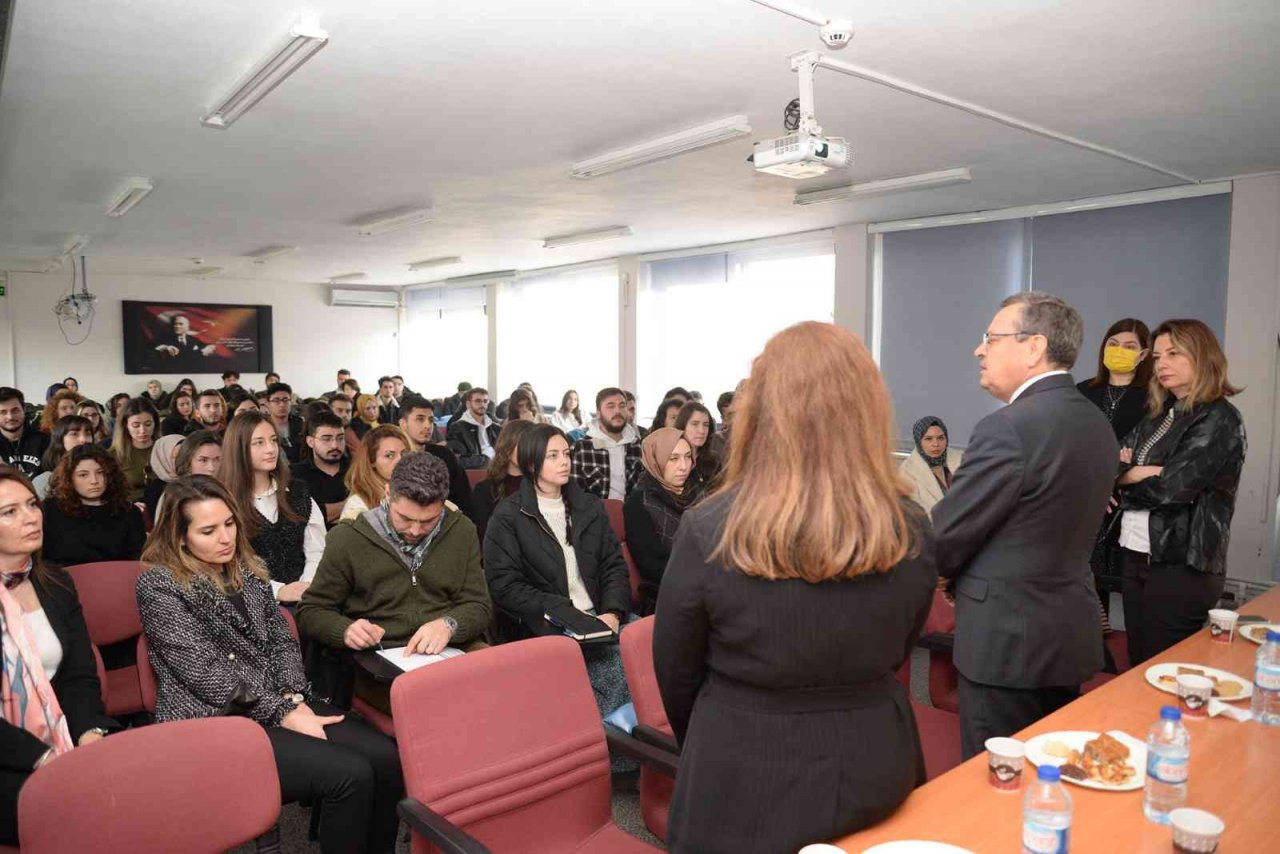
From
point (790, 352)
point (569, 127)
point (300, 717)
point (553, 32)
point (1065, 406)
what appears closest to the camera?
point (790, 352)

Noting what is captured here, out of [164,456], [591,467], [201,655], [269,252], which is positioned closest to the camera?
[201,655]

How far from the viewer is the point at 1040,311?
215 centimetres

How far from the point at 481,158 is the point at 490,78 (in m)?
1.63

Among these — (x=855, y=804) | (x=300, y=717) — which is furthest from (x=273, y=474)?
(x=855, y=804)

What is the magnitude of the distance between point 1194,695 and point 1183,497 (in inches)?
44.9

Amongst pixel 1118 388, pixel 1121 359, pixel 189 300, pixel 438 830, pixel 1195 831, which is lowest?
pixel 438 830

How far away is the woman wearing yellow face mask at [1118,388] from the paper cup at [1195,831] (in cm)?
228

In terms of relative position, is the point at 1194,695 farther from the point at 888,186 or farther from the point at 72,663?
the point at 888,186

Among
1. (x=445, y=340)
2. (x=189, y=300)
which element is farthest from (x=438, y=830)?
(x=189, y=300)

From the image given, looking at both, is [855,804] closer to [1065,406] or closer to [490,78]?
[1065,406]

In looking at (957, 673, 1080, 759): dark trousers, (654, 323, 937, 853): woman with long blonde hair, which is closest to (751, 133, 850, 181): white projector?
(957, 673, 1080, 759): dark trousers

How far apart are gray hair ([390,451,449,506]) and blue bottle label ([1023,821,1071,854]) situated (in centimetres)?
210

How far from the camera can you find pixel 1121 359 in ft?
12.5

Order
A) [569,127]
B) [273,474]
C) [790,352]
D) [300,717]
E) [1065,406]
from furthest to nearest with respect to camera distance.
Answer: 1. [569,127]
2. [273,474]
3. [300,717]
4. [1065,406]
5. [790,352]
